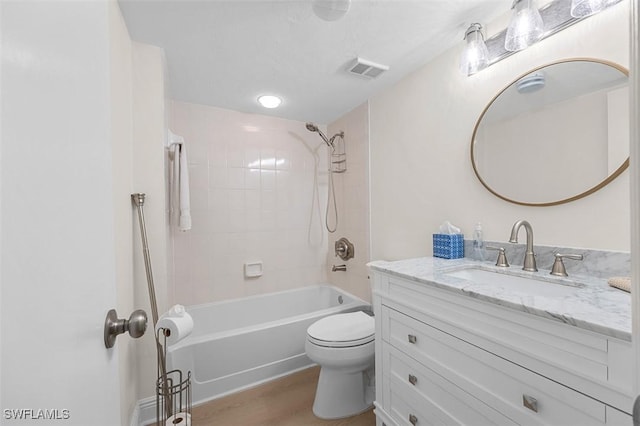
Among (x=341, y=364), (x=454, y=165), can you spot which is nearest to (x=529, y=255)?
(x=454, y=165)

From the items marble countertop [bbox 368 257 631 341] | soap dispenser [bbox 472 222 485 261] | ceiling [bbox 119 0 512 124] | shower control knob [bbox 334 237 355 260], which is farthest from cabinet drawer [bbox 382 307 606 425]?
ceiling [bbox 119 0 512 124]

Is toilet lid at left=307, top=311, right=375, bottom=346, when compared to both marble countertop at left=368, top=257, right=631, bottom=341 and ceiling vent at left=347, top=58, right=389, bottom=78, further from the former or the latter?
ceiling vent at left=347, top=58, right=389, bottom=78

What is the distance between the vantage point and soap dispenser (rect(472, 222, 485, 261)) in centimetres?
142

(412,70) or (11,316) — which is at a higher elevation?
(412,70)

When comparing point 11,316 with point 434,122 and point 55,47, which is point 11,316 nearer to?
point 55,47

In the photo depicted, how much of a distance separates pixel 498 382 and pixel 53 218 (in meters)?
1.19

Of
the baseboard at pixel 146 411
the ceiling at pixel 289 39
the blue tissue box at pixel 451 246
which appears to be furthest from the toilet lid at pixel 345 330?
the ceiling at pixel 289 39

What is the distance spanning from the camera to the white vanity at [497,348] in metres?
0.65

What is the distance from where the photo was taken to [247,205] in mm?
Result: 2549

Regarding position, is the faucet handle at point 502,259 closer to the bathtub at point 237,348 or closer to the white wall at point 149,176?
the bathtub at point 237,348

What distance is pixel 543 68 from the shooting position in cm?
120

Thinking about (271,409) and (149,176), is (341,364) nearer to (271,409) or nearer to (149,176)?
(271,409)

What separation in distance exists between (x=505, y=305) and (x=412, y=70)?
165 cm

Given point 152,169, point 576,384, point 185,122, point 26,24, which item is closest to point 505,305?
point 576,384
